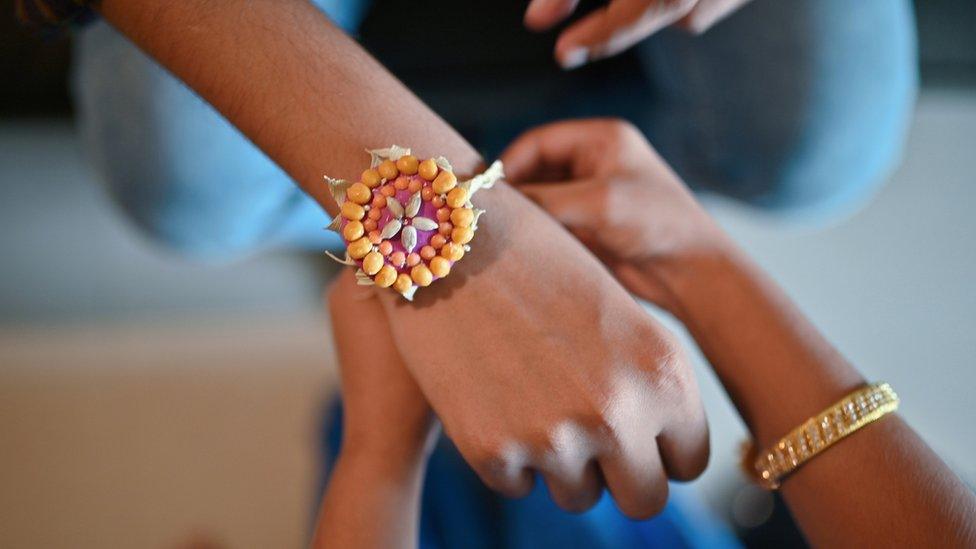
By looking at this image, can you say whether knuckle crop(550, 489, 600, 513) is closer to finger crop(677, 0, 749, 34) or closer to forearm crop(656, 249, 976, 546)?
forearm crop(656, 249, 976, 546)

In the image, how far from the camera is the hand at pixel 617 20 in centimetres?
60

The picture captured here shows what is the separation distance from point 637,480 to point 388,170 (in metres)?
0.31

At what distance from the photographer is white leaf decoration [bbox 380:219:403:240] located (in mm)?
550

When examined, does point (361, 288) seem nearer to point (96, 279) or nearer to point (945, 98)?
point (96, 279)

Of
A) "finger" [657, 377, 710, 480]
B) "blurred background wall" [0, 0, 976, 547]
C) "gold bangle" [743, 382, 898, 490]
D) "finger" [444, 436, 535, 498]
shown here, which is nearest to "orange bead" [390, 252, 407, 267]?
"finger" [444, 436, 535, 498]

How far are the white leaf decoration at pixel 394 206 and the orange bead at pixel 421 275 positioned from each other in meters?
0.04

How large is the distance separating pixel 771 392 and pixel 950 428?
2.54 feet

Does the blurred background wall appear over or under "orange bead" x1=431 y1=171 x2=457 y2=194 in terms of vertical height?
over

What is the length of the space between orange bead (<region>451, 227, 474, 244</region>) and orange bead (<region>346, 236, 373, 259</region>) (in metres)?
0.06

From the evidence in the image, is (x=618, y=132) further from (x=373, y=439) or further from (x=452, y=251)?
(x=373, y=439)

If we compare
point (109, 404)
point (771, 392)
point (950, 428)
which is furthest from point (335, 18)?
point (950, 428)

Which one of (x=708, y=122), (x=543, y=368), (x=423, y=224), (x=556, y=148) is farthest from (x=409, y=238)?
(x=708, y=122)

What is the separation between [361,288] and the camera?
0.67 m

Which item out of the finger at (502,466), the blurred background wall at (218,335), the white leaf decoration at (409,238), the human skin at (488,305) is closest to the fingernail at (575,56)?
the human skin at (488,305)
